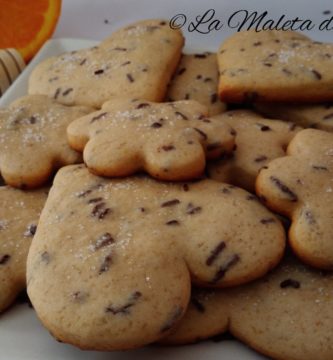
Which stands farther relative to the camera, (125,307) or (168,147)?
(168,147)

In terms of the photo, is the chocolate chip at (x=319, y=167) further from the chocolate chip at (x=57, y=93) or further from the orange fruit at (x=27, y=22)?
the orange fruit at (x=27, y=22)

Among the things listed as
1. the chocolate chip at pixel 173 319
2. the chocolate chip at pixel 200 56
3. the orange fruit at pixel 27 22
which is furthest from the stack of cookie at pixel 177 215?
the orange fruit at pixel 27 22

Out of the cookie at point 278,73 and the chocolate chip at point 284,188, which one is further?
the cookie at point 278,73

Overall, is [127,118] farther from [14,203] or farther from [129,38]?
[129,38]

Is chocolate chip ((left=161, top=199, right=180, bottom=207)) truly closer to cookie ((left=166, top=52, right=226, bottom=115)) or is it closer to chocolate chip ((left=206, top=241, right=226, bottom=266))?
chocolate chip ((left=206, top=241, right=226, bottom=266))

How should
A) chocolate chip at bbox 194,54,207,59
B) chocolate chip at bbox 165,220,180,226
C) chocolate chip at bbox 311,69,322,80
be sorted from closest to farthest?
chocolate chip at bbox 165,220,180,226 < chocolate chip at bbox 311,69,322,80 < chocolate chip at bbox 194,54,207,59

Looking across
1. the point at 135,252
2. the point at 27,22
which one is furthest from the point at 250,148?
the point at 27,22

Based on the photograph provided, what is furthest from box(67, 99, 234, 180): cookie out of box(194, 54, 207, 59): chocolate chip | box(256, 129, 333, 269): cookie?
box(194, 54, 207, 59): chocolate chip

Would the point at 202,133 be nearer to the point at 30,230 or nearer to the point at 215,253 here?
the point at 215,253
